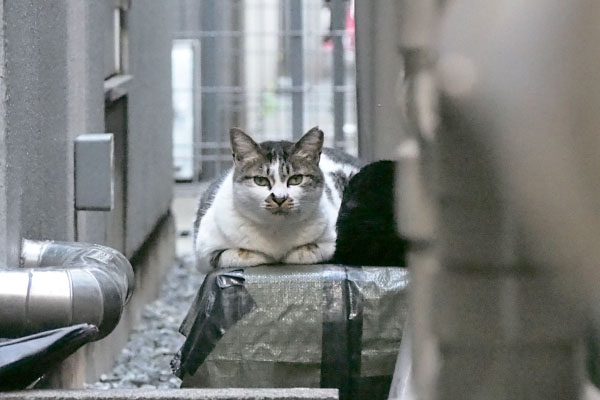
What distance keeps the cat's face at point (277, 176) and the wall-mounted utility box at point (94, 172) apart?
0.38 metres

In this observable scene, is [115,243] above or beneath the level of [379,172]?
beneath

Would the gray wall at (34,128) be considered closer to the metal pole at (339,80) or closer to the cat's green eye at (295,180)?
the cat's green eye at (295,180)

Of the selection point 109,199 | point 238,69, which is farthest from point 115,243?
point 238,69

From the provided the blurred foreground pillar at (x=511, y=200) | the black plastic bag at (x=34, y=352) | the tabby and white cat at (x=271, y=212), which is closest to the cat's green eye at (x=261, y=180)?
the tabby and white cat at (x=271, y=212)

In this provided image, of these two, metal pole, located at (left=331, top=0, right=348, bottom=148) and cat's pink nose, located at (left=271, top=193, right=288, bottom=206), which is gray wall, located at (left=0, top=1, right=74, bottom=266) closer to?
cat's pink nose, located at (left=271, top=193, right=288, bottom=206)

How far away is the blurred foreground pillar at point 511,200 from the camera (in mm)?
1416

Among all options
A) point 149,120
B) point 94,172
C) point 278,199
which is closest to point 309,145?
point 278,199

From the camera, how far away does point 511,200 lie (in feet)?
4.74

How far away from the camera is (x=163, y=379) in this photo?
3.47 m

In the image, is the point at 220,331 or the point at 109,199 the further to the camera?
the point at 109,199

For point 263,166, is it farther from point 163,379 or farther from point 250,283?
point 163,379

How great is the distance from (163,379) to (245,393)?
1685 mm

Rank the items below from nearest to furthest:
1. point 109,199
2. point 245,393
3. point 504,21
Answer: point 504,21
point 245,393
point 109,199

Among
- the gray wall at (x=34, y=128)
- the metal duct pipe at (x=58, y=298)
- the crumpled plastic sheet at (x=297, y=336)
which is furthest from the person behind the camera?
the crumpled plastic sheet at (x=297, y=336)
